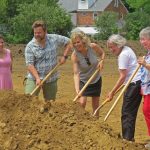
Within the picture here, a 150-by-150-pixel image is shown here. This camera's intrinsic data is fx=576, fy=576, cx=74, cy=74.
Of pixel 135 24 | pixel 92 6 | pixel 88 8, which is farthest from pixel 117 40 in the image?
pixel 92 6

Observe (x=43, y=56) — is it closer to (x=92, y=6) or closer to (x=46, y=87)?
(x=46, y=87)

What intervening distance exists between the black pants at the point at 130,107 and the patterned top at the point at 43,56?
142 cm

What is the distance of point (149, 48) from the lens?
7879 mm

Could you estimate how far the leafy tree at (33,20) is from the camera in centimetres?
4559

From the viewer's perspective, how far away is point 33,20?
4522cm

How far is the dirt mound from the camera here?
21.5 feet

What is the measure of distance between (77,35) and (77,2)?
7942 centimetres

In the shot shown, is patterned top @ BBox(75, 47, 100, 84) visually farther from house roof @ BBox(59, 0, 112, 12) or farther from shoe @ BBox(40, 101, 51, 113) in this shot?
house roof @ BBox(59, 0, 112, 12)

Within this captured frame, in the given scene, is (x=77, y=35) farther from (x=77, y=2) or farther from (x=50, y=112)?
(x=77, y=2)

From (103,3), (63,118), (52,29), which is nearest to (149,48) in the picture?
(63,118)

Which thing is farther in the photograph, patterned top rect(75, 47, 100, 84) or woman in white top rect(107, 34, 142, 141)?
patterned top rect(75, 47, 100, 84)

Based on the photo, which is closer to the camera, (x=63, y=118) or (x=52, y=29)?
(x=63, y=118)

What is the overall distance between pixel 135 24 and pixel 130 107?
159 ft

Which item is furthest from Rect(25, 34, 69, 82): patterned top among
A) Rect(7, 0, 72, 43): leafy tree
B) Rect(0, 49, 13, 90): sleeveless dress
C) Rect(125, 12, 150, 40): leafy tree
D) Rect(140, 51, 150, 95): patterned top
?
Rect(125, 12, 150, 40): leafy tree
